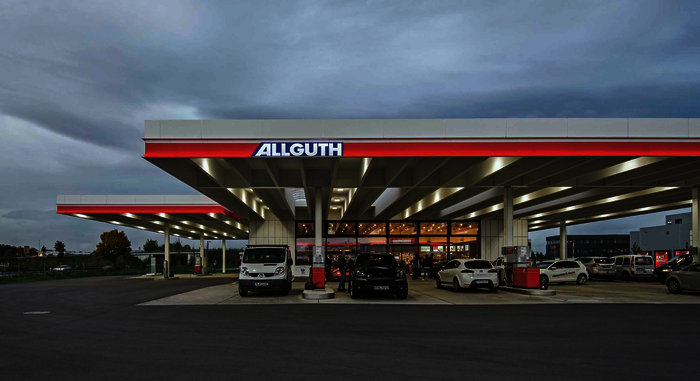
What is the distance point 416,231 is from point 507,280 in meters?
14.4

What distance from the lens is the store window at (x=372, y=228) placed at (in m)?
34.9

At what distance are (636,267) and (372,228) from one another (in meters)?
16.0

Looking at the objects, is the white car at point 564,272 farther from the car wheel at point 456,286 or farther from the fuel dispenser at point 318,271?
the fuel dispenser at point 318,271

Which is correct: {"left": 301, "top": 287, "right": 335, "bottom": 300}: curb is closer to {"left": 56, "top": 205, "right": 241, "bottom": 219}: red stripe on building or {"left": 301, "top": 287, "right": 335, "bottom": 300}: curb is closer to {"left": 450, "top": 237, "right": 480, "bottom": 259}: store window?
{"left": 56, "top": 205, "right": 241, "bottom": 219}: red stripe on building

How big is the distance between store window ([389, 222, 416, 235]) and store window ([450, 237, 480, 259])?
2.72 meters

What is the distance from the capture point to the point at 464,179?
68.2 ft

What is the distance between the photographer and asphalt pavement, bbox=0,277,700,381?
6492 millimetres

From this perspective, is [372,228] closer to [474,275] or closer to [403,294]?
[474,275]

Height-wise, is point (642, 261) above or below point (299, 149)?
below

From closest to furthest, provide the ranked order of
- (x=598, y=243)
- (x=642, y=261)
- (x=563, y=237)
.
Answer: (x=642, y=261), (x=563, y=237), (x=598, y=243)

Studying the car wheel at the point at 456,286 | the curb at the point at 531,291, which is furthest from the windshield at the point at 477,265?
the curb at the point at 531,291

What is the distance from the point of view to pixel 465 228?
35.7m

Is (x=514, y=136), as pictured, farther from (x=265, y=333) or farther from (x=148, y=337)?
(x=148, y=337)

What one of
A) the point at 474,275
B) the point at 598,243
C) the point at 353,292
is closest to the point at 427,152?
the point at 353,292
